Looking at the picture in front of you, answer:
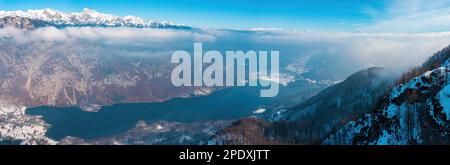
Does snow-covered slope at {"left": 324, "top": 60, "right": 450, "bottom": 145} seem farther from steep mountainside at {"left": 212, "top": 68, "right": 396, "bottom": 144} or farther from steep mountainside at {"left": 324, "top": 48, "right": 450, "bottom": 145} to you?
steep mountainside at {"left": 212, "top": 68, "right": 396, "bottom": 144}

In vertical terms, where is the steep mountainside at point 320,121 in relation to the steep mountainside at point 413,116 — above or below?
below

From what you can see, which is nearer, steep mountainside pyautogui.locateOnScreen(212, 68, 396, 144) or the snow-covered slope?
the snow-covered slope

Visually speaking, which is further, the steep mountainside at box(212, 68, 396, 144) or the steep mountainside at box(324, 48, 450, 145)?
the steep mountainside at box(212, 68, 396, 144)

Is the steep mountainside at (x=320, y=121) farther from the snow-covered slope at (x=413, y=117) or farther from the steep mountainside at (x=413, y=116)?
the steep mountainside at (x=413, y=116)

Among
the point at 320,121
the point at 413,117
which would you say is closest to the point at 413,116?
the point at 413,117

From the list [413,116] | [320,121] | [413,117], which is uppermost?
[413,116]

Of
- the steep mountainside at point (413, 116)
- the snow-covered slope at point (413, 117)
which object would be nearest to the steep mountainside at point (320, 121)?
the snow-covered slope at point (413, 117)

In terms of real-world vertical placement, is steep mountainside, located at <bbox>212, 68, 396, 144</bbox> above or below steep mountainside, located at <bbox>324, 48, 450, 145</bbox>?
below

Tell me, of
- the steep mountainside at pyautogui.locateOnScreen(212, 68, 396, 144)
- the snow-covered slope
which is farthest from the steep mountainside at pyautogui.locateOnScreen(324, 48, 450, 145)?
the steep mountainside at pyautogui.locateOnScreen(212, 68, 396, 144)

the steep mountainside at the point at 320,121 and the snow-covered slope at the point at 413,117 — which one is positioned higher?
the snow-covered slope at the point at 413,117

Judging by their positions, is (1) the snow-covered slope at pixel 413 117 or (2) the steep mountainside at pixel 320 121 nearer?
(1) the snow-covered slope at pixel 413 117

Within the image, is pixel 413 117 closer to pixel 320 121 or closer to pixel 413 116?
pixel 413 116

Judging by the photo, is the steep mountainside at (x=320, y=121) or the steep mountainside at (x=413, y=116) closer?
the steep mountainside at (x=413, y=116)
